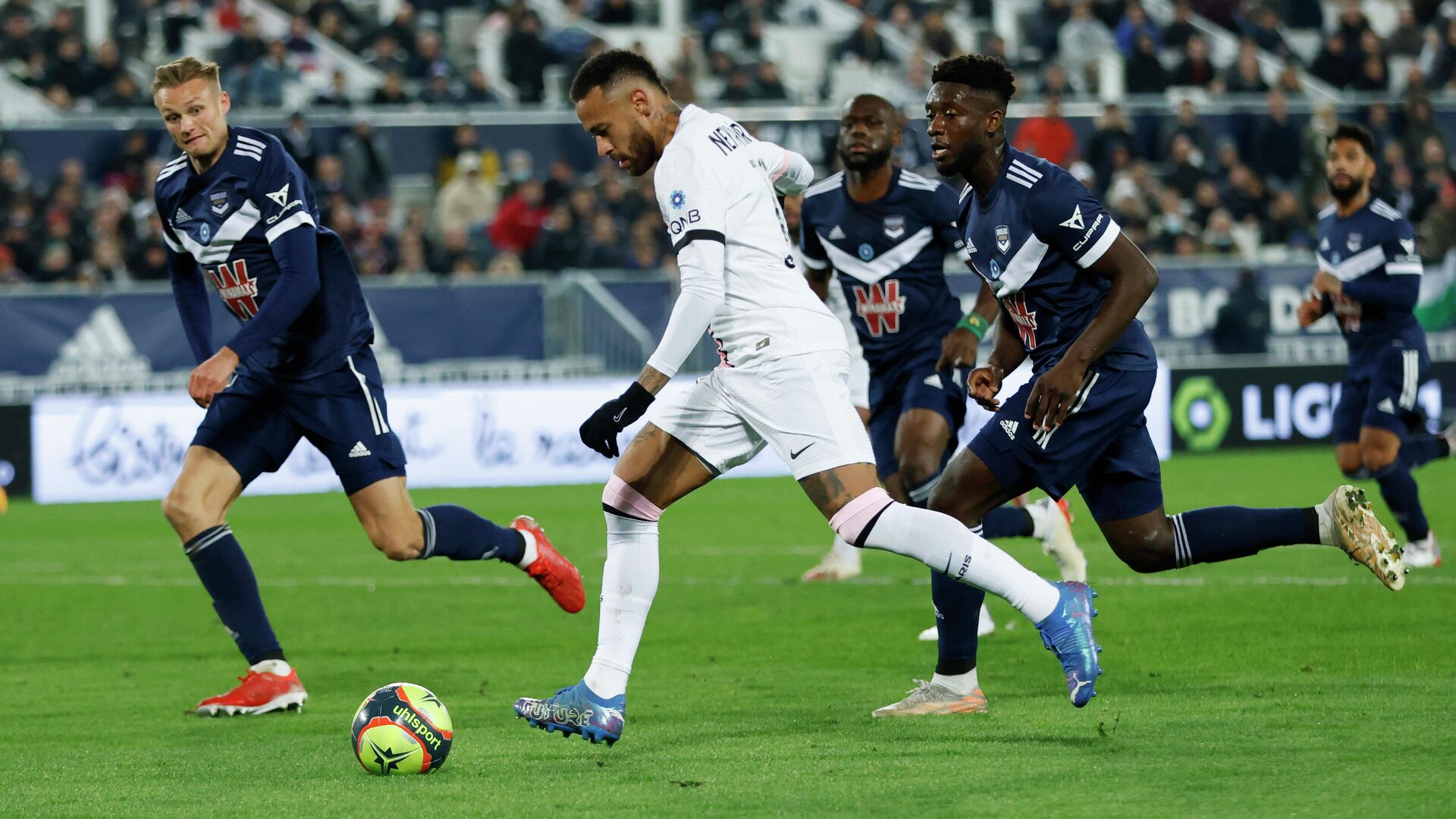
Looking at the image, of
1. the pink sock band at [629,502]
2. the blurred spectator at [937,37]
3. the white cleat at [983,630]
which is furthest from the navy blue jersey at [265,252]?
the blurred spectator at [937,37]

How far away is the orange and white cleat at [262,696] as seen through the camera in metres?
6.72

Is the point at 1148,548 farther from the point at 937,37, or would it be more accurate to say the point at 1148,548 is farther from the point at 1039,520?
the point at 937,37

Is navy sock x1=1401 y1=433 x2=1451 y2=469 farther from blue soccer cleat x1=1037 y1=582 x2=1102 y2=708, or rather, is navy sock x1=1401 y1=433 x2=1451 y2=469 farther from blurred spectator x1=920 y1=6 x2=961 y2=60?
Result: blurred spectator x1=920 y1=6 x2=961 y2=60

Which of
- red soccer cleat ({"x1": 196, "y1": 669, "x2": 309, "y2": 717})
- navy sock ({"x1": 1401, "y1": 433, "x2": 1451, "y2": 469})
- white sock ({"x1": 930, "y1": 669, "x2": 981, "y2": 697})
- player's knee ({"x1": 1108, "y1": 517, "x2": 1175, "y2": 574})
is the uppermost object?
player's knee ({"x1": 1108, "y1": 517, "x2": 1175, "y2": 574})

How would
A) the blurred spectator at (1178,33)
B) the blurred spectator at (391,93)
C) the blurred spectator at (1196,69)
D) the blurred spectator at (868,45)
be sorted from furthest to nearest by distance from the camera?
the blurred spectator at (1178,33) < the blurred spectator at (1196,69) < the blurred spectator at (868,45) < the blurred spectator at (391,93)

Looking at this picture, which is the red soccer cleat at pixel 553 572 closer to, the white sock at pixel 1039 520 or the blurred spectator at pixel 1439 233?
the white sock at pixel 1039 520

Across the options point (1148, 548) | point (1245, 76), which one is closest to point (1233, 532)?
point (1148, 548)

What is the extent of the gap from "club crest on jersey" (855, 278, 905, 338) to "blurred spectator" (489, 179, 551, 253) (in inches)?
484

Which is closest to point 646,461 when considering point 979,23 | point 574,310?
point 574,310

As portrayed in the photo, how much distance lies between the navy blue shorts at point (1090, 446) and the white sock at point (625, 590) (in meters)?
1.14

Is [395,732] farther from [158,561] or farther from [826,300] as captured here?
[158,561]

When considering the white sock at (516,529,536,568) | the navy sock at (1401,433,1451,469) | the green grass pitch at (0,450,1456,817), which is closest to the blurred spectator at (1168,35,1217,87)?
the green grass pitch at (0,450,1456,817)

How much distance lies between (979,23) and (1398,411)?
60.8 feet

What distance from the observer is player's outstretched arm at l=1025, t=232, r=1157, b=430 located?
18.6ft
